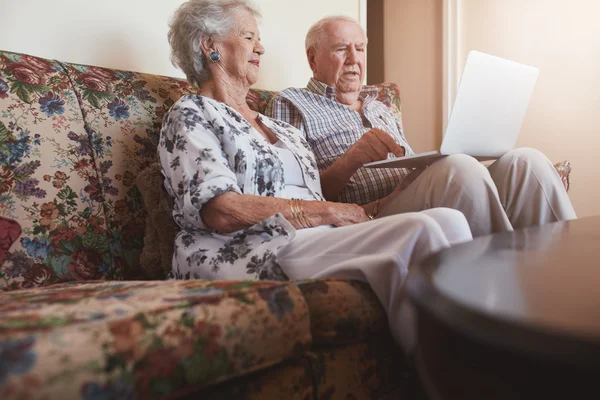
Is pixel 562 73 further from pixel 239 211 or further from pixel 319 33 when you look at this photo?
pixel 239 211

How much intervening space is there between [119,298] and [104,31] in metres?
1.18

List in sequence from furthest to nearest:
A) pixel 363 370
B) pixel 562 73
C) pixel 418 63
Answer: pixel 418 63 < pixel 562 73 < pixel 363 370

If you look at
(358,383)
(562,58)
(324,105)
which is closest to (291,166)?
(324,105)

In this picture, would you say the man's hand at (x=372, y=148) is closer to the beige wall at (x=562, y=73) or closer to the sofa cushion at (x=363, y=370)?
the sofa cushion at (x=363, y=370)

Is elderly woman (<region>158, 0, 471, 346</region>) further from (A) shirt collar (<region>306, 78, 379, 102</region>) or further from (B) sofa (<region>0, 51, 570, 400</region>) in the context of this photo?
(A) shirt collar (<region>306, 78, 379, 102</region>)

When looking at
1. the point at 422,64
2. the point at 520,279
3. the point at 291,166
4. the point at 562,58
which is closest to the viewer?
the point at 520,279

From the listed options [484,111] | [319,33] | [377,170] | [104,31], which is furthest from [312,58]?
[484,111]

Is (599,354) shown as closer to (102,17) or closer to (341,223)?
(341,223)

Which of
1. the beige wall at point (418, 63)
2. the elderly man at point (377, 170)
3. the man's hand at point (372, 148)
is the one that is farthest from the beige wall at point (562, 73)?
the man's hand at point (372, 148)

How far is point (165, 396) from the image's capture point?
526 millimetres

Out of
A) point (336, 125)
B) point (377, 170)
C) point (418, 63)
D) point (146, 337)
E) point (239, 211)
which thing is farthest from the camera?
point (418, 63)

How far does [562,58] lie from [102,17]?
194 centimetres

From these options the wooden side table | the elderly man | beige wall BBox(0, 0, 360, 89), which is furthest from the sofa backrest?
the wooden side table

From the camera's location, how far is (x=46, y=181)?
3.73 ft
